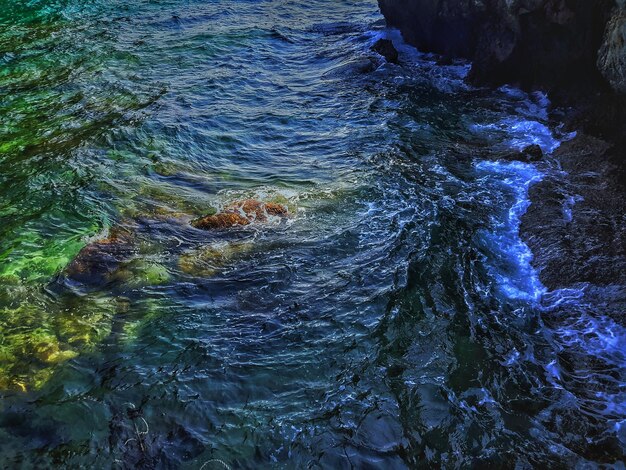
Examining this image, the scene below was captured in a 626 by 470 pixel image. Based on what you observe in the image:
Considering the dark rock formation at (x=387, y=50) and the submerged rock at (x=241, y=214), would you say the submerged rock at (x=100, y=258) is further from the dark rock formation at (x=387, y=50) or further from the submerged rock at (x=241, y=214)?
the dark rock formation at (x=387, y=50)

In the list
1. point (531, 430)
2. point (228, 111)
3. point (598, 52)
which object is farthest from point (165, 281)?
point (598, 52)

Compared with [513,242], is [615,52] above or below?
above

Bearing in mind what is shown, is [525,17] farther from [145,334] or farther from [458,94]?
[145,334]

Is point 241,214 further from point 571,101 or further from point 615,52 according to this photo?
point 571,101

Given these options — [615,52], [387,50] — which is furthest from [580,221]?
[387,50]

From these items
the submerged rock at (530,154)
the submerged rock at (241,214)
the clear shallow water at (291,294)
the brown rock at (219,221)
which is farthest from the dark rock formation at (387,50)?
the brown rock at (219,221)

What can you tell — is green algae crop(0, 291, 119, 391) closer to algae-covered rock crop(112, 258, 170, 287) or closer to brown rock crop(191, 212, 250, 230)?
algae-covered rock crop(112, 258, 170, 287)
